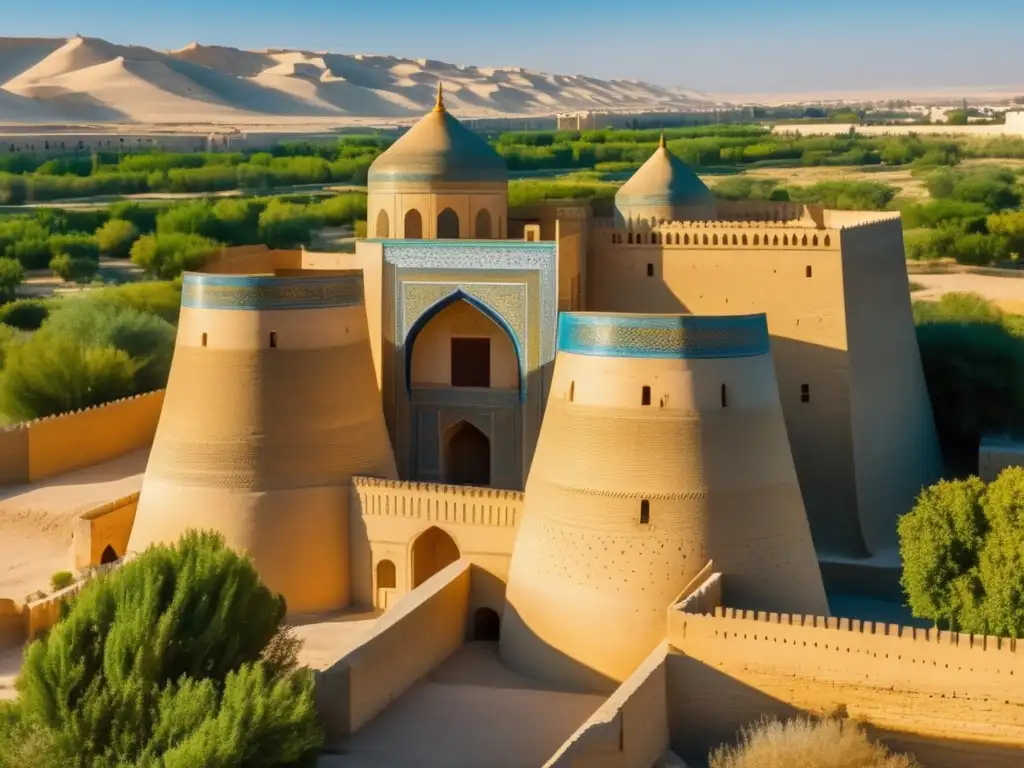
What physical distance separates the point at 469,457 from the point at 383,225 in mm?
2878

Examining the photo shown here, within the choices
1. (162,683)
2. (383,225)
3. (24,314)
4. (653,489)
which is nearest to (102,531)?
(383,225)

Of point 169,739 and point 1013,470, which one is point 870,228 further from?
point 169,739

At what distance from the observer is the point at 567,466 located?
13.3 m

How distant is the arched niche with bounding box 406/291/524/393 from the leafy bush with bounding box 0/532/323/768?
6.23 m

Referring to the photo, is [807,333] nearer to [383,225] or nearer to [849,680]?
[383,225]

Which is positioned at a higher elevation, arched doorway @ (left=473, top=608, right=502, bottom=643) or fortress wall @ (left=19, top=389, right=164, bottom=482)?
fortress wall @ (left=19, top=389, right=164, bottom=482)

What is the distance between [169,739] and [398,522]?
5345 mm

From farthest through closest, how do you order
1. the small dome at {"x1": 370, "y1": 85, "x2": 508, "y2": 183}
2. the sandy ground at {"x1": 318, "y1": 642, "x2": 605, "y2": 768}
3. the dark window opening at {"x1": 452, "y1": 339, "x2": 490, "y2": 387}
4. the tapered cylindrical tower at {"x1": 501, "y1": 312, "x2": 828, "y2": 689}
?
the small dome at {"x1": 370, "y1": 85, "x2": 508, "y2": 183} → the dark window opening at {"x1": 452, "y1": 339, "x2": 490, "y2": 387} → the tapered cylindrical tower at {"x1": 501, "y1": 312, "x2": 828, "y2": 689} → the sandy ground at {"x1": 318, "y1": 642, "x2": 605, "y2": 768}

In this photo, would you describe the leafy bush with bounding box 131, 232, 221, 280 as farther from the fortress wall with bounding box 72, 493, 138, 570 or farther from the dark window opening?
the fortress wall with bounding box 72, 493, 138, 570

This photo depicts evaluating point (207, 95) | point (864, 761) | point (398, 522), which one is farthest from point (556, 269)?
point (207, 95)

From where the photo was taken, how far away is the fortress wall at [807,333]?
54.3 feet

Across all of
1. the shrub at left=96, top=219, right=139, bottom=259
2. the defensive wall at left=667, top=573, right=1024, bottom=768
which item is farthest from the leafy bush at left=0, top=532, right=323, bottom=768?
the shrub at left=96, top=219, right=139, bottom=259

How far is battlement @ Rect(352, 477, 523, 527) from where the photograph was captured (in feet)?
Answer: 48.6

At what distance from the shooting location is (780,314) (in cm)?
1670
